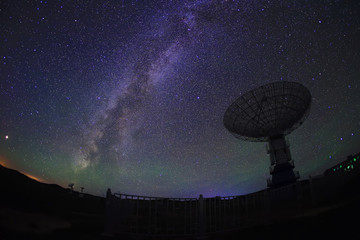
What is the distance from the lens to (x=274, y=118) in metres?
23.5

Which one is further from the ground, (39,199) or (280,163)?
(280,163)

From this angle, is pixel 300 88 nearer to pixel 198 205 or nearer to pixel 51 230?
pixel 198 205

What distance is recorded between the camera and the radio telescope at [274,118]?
66.6 ft

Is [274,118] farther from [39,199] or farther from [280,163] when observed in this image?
[39,199]

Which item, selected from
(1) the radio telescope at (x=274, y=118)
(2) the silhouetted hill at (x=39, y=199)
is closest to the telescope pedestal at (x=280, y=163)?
(1) the radio telescope at (x=274, y=118)

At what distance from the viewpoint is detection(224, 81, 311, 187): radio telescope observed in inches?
799

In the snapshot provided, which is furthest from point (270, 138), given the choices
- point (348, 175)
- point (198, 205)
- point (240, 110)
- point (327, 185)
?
point (198, 205)

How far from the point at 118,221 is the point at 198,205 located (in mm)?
3553

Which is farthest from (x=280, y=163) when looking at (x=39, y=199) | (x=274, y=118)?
(x=39, y=199)

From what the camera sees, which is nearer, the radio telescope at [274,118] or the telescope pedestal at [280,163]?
the radio telescope at [274,118]

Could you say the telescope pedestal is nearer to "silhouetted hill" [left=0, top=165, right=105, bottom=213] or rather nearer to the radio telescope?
the radio telescope

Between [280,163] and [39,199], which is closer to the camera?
[39,199]

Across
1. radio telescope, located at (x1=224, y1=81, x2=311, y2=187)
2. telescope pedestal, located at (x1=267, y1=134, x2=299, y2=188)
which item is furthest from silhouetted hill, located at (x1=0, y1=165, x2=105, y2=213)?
telescope pedestal, located at (x1=267, y1=134, x2=299, y2=188)

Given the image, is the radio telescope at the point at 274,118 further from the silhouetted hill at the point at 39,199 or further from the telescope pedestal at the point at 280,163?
the silhouetted hill at the point at 39,199
